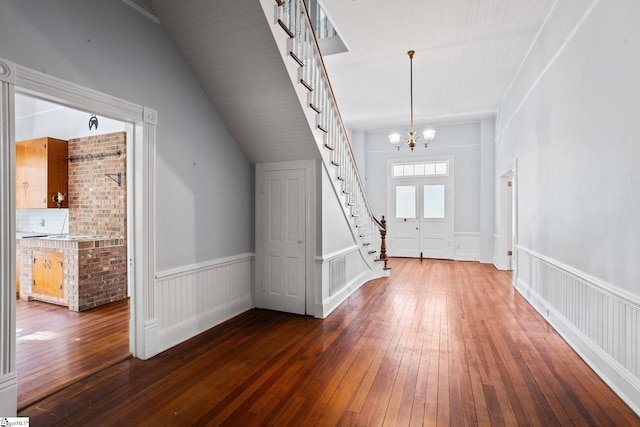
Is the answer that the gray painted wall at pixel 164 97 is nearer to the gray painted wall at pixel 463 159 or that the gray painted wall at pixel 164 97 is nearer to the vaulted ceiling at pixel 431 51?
the vaulted ceiling at pixel 431 51

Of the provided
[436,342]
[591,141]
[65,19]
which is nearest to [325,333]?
[436,342]

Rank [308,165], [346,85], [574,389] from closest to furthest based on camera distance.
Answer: [574,389]
[308,165]
[346,85]

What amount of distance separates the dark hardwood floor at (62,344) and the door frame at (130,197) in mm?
317

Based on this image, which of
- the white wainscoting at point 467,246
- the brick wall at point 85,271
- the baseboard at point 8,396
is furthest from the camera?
the white wainscoting at point 467,246

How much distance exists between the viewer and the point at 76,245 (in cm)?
418

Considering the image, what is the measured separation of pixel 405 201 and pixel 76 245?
734 cm

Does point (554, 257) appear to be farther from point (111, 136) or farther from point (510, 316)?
point (111, 136)

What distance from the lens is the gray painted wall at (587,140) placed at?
2268mm

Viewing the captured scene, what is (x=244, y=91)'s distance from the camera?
10.9ft

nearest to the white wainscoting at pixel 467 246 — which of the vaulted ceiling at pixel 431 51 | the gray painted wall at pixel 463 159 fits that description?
the gray painted wall at pixel 463 159

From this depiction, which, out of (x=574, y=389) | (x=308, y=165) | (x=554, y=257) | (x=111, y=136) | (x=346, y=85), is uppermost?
(x=346, y=85)

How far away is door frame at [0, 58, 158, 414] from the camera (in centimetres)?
199

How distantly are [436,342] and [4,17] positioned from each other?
421 centimetres

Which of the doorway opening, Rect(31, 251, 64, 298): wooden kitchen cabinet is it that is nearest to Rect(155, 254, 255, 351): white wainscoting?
the doorway opening
